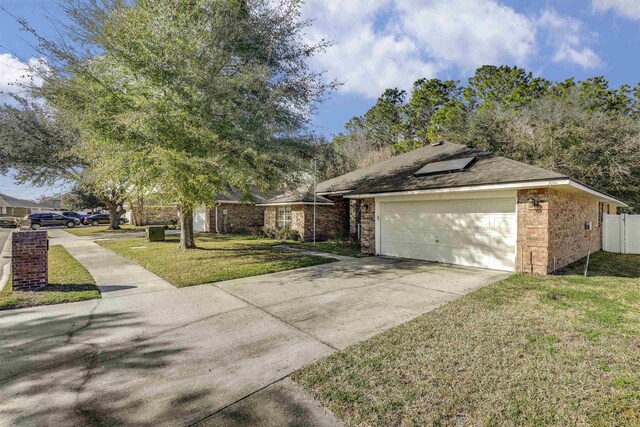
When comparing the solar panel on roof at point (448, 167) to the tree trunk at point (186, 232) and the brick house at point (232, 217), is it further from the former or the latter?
the brick house at point (232, 217)

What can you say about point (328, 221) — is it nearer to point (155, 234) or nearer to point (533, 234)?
point (155, 234)

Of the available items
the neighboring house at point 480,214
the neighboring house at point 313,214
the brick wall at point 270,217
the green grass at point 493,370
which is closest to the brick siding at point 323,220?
the neighboring house at point 313,214

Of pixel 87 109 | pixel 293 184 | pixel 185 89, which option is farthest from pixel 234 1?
pixel 293 184

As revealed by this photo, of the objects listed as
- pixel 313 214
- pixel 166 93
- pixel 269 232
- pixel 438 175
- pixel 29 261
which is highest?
pixel 166 93

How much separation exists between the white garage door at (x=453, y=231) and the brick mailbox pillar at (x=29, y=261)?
971 cm

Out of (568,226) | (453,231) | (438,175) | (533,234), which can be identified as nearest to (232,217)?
(438,175)

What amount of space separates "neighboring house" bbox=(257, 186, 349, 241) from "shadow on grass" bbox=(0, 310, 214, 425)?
38.9ft

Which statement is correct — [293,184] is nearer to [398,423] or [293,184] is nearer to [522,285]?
[522,285]

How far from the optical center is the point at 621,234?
13672mm

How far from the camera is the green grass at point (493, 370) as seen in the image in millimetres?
2590

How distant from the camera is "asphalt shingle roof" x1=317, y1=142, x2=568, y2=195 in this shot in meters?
8.45

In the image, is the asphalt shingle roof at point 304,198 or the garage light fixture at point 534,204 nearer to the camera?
the garage light fixture at point 534,204

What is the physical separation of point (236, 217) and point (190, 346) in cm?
1867

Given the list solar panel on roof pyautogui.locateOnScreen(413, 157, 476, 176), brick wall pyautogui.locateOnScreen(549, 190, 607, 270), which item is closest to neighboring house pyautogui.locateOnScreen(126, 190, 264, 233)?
solar panel on roof pyautogui.locateOnScreen(413, 157, 476, 176)
